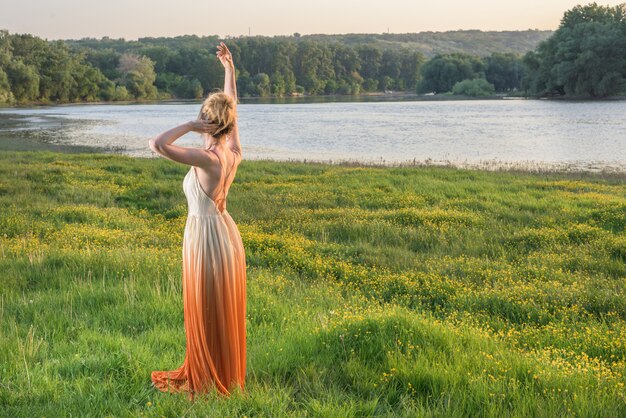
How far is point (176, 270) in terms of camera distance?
9172 mm

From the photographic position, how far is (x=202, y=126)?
4.64 metres

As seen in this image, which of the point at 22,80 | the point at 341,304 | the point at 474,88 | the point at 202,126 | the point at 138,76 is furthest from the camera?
the point at 474,88

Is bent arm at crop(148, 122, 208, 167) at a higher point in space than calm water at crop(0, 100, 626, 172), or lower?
higher

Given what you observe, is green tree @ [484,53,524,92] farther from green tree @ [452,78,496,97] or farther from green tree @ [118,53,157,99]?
green tree @ [118,53,157,99]

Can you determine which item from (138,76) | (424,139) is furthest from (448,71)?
(424,139)

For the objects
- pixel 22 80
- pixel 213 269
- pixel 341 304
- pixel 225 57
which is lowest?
A: pixel 341 304

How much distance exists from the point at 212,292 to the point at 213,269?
194 millimetres

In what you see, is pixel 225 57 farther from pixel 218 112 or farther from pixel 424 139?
pixel 424 139

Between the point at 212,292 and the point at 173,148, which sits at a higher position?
the point at 173,148

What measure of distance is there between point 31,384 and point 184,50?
6849 inches

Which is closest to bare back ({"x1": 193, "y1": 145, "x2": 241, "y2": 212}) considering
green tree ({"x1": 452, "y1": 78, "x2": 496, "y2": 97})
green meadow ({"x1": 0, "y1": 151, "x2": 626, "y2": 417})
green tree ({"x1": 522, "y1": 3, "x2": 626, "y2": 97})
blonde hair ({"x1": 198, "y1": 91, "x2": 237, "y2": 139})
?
blonde hair ({"x1": 198, "y1": 91, "x2": 237, "y2": 139})

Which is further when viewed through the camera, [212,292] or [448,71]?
[448,71]

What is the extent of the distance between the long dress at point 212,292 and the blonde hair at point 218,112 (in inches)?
11.9

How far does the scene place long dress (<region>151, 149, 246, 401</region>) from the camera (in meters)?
4.84
